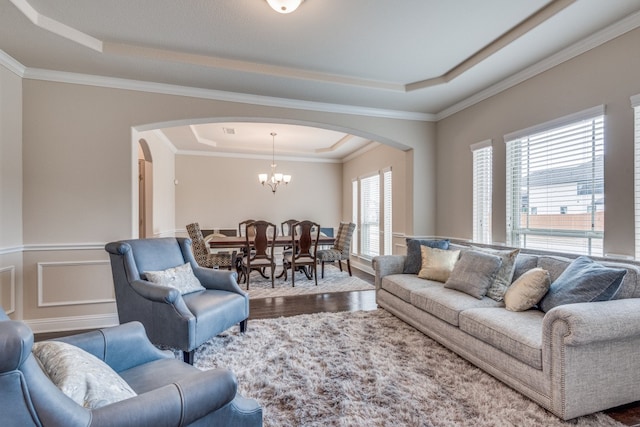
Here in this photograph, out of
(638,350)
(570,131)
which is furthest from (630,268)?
(570,131)

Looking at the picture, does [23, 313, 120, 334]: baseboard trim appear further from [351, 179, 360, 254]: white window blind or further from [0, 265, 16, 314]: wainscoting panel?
[351, 179, 360, 254]: white window blind

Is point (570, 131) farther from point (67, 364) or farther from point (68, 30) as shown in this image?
point (68, 30)

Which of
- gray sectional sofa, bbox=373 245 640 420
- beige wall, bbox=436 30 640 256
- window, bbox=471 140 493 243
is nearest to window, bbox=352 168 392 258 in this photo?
beige wall, bbox=436 30 640 256

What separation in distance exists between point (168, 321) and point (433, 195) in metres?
3.88

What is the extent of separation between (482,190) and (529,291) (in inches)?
70.0

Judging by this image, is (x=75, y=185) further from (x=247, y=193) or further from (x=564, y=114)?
(x=564, y=114)

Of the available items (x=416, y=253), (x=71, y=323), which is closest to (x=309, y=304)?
(x=416, y=253)

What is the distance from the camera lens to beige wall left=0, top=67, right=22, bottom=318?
300 cm

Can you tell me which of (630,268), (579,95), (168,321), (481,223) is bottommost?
(168,321)

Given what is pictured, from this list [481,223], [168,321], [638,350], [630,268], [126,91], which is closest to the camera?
[638,350]

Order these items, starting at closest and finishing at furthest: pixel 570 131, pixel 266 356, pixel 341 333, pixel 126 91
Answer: pixel 266 356 < pixel 570 131 < pixel 341 333 < pixel 126 91

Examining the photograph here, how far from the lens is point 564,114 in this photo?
2922 millimetres

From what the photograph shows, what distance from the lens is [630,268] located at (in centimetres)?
A: 214

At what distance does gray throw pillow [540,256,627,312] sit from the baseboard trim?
13.2 ft
